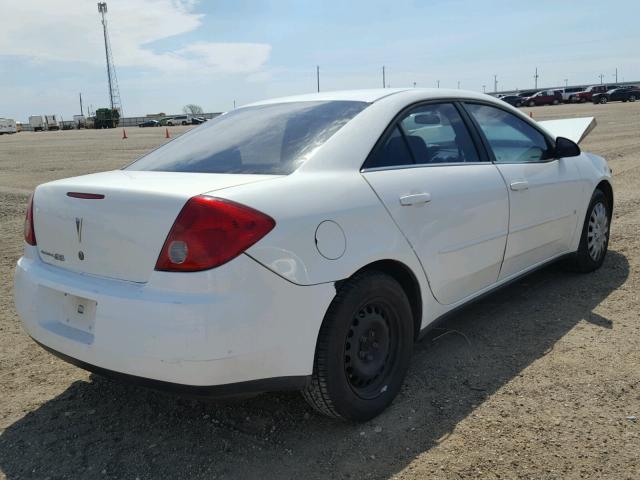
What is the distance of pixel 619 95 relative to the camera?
53.8 m

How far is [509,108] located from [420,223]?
1.76 metres

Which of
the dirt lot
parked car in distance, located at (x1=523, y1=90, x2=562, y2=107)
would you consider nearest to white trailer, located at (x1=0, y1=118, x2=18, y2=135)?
parked car in distance, located at (x1=523, y1=90, x2=562, y2=107)

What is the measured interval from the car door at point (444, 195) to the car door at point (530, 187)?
17 cm

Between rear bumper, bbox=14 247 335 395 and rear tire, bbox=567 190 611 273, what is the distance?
10.5ft

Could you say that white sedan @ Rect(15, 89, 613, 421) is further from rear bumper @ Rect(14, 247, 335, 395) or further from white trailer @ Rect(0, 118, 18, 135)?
white trailer @ Rect(0, 118, 18, 135)

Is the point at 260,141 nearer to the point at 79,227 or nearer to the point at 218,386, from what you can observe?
the point at 79,227

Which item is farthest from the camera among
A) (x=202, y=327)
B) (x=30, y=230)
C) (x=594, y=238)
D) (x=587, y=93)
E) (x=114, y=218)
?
(x=587, y=93)

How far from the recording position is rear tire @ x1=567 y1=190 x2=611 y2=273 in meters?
4.89

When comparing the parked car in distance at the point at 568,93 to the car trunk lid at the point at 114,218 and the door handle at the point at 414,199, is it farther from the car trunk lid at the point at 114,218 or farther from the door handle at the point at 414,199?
the car trunk lid at the point at 114,218

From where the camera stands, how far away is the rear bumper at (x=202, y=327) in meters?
2.24

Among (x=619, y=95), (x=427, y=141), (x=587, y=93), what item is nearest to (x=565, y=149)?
(x=427, y=141)

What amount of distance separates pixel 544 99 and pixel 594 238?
5904 cm

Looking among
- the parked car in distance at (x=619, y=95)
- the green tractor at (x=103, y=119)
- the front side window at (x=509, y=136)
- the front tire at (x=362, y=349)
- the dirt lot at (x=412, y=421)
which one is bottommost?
the dirt lot at (x=412, y=421)

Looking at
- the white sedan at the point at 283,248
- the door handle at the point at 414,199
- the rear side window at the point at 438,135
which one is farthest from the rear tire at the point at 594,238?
the door handle at the point at 414,199
